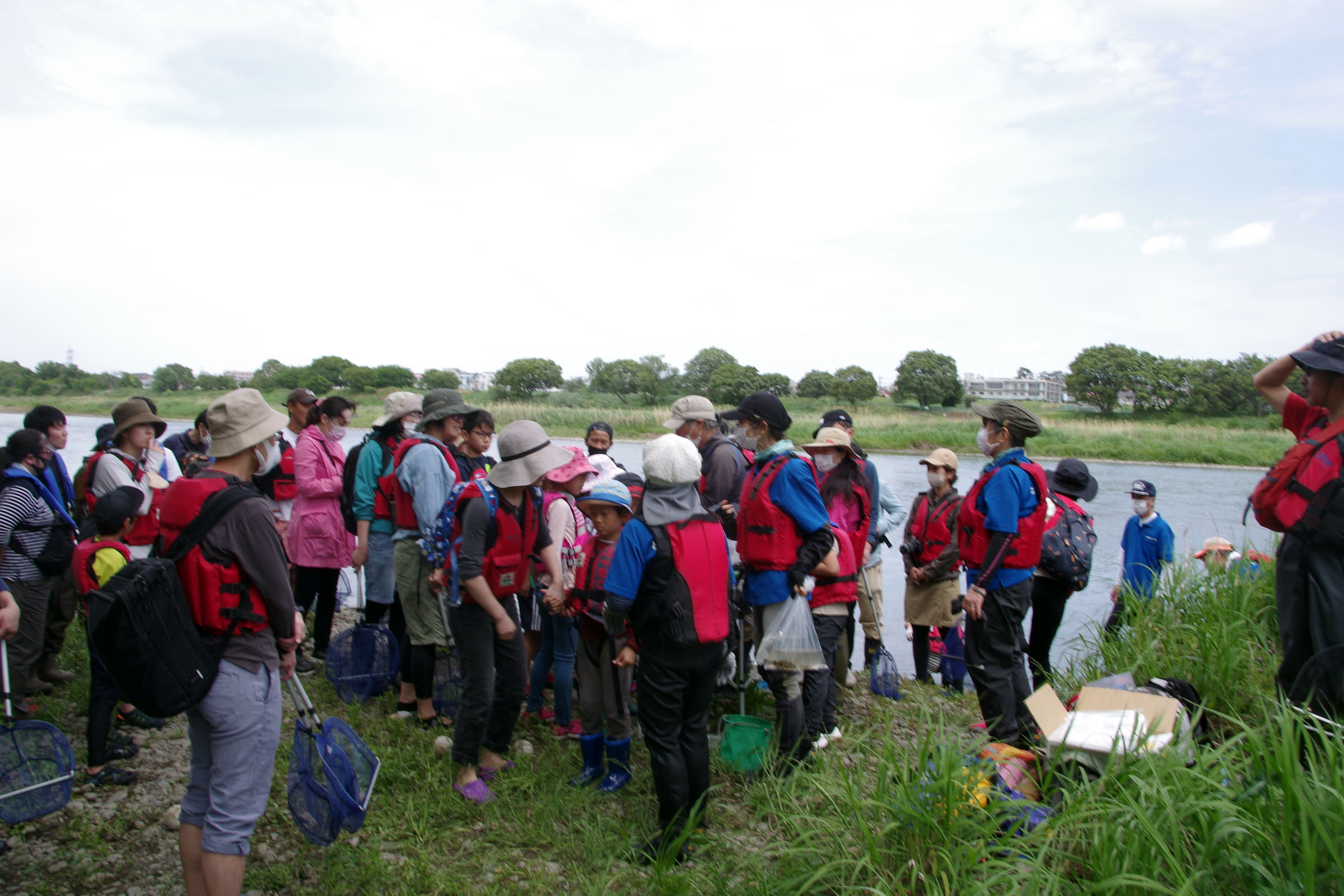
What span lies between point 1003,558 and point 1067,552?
4.79ft

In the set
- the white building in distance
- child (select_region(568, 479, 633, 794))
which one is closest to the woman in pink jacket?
child (select_region(568, 479, 633, 794))

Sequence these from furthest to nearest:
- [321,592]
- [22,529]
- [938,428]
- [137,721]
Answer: [938,428] < [321,592] < [137,721] < [22,529]

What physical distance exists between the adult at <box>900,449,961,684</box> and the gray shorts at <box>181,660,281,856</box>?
4.87 m

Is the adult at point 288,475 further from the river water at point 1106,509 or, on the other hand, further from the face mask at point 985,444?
the face mask at point 985,444

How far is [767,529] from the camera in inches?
155

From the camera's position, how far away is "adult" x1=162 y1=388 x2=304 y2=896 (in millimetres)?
2537

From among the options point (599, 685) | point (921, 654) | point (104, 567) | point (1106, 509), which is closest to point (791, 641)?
point (599, 685)

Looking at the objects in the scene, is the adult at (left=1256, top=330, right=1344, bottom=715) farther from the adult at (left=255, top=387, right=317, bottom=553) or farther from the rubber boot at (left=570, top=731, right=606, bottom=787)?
the adult at (left=255, top=387, right=317, bottom=553)

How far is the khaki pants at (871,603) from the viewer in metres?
6.23

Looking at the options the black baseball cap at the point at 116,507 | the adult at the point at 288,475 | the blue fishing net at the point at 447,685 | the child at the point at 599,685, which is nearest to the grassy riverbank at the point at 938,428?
the adult at the point at 288,475

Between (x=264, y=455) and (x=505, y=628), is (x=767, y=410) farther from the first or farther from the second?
(x=264, y=455)

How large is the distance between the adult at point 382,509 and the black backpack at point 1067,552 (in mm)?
4483

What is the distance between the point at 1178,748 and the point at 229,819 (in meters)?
3.52

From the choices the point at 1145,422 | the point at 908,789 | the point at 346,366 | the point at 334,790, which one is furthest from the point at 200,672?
the point at 1145,422
